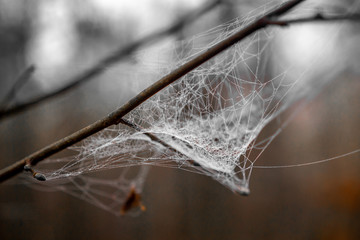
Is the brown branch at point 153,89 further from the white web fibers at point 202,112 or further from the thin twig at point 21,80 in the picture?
the thin twig at point 21,80

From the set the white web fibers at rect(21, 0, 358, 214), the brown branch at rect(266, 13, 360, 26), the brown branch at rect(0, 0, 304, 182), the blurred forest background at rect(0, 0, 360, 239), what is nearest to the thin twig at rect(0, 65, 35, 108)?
the white web fibers at rect(21, 0, 358, 214)

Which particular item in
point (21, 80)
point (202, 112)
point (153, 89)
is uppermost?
point (21, 80)

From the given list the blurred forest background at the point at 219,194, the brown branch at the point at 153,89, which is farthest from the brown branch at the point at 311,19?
the blurred forest background at the point at 219,194

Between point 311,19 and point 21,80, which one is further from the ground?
point 21,80

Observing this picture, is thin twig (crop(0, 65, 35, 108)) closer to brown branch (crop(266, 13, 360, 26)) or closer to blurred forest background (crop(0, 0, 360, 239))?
brown branch (crop(266, 13, 360, 26))

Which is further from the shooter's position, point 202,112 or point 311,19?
point 202,112

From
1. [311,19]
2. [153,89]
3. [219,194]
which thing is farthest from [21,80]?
[219,194]

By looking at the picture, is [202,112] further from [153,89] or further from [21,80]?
[21,80]

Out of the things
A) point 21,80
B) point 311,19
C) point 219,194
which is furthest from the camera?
point 219,194

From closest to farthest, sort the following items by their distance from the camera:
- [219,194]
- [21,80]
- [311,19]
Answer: [311,19], [21,80], [219,194]

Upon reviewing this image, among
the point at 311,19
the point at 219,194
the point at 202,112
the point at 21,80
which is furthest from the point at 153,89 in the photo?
the point at 219,194
